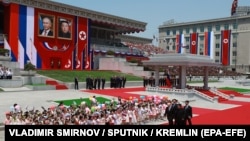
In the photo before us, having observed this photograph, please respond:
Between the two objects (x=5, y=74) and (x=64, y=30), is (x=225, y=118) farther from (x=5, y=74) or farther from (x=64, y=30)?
(x=64, y=30)

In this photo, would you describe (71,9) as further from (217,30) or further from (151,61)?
(217,30)

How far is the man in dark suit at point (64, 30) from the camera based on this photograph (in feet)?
143

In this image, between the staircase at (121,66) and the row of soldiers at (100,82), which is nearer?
the row of soldiers at (100,82)

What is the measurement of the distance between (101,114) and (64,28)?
33.1m

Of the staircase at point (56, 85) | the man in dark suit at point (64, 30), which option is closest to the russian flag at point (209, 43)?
the man in dark suit at point (64, 30)

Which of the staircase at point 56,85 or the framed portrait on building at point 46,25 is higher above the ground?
the framed portrait on building at point 46,25

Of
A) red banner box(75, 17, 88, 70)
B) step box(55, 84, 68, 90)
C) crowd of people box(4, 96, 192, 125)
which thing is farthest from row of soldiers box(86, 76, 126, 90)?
crowd of people box(4, 96, 192, 125)

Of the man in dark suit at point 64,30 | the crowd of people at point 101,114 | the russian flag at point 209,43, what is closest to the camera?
the crowd of people at point 101,114

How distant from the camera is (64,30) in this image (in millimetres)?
43938

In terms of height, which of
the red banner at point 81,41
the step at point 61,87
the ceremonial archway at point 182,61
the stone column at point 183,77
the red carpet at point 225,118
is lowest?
the red carpet at point 225,118

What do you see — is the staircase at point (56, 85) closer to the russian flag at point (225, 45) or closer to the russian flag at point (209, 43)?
the russian flag at point (209, 43)

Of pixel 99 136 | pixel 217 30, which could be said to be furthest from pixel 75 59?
pixel 217 30

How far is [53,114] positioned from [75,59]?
34.5m

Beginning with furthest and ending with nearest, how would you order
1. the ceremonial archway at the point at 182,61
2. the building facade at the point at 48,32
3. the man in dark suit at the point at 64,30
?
the man in dark suit at the point at 64,30 < the building facade at the point at 48,32 < the ceremonial archway at the point at 182,61
